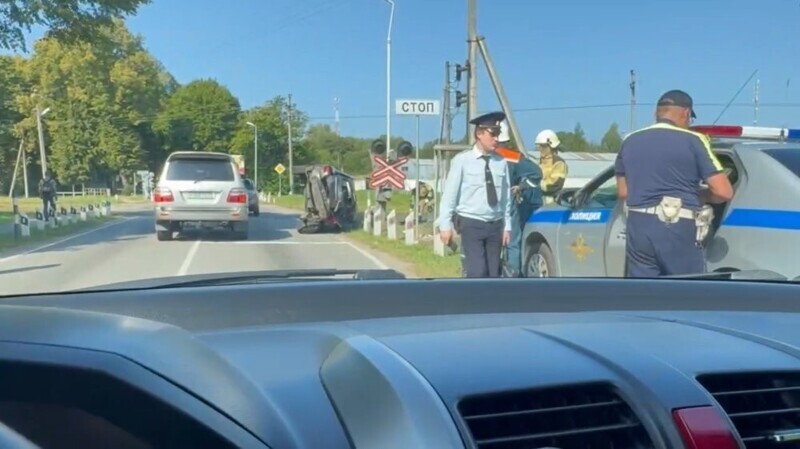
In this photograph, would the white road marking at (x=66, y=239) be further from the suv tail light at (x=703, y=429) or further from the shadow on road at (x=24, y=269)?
the suv tail light at (x=703, y=429)

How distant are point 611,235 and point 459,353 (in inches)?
256

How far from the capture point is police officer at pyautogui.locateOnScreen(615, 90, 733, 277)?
6520 mm

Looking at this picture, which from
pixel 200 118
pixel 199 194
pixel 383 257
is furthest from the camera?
pixel 199 194

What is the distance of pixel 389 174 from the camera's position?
991 inches

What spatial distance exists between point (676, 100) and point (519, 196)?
12.0 ft

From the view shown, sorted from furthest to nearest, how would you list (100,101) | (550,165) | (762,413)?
(100,101), (550,165), (762,413)

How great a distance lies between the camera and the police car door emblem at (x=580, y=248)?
8516 millimetres

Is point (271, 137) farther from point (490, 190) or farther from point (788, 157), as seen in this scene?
point (788, 157)

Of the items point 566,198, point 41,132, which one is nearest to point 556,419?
point 566,198

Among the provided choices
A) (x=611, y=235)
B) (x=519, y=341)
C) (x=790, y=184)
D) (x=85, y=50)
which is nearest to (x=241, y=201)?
(x=85, y=50)

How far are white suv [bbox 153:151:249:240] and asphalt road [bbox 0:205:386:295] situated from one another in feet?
1.57

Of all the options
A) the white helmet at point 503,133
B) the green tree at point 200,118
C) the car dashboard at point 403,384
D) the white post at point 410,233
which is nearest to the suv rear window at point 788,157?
the white helmet at point 503,133

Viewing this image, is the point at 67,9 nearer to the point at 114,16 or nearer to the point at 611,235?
the point at 114,16

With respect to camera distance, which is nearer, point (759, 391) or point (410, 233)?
point (759, 391)
